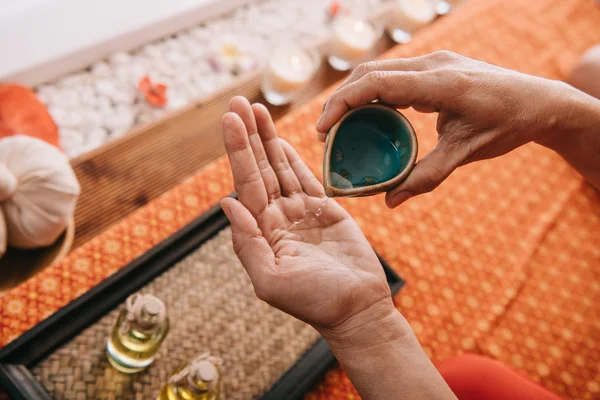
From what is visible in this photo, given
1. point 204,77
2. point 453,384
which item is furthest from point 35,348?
point 204,77

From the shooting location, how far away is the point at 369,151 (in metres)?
0.81

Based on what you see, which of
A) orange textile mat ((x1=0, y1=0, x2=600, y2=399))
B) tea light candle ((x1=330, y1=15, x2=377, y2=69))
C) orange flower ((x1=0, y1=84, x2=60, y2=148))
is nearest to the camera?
orange textile mat ((x1=0, y1=0, x2=600, y2=399))

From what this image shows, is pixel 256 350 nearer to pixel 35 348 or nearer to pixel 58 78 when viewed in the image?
pixel 35 348

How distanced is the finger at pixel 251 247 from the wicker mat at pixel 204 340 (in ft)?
1.22

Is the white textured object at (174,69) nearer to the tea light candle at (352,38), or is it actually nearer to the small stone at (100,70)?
the small stone at (100,70)

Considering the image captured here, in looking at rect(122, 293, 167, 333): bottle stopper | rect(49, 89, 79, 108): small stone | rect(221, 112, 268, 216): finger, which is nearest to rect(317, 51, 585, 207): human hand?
rect(221, 112, 268, 216): finger

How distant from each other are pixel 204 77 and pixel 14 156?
869 mm

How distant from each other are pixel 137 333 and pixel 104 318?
0.16 metres

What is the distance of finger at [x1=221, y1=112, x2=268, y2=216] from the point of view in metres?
0.83

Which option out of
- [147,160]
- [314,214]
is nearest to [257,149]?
[314,214]

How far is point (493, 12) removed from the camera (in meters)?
2.00

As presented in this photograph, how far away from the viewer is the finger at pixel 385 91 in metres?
0.75

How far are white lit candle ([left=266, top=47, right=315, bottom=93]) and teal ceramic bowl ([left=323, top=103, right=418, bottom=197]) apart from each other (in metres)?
0.76

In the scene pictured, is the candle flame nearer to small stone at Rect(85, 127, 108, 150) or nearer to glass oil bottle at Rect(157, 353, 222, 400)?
small stone at Rect(85, 127, 108, 150)
